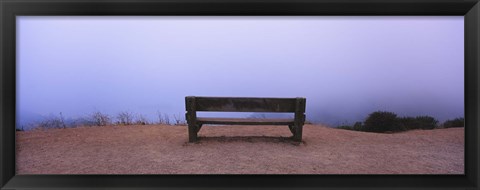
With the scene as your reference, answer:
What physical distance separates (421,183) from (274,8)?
7.93ft

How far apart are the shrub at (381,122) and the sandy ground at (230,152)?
1262 millimetres

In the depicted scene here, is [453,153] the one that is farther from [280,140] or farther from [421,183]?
[280,140]

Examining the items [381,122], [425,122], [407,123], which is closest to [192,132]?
[381,122]

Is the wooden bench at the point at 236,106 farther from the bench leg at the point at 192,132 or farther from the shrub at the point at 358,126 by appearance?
the shrub at the point at 358,126

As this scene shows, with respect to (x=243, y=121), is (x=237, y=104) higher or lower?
higher

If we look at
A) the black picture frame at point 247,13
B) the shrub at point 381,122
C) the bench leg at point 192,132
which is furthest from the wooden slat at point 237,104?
the shrub at point 381,122

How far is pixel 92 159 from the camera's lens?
4.50m

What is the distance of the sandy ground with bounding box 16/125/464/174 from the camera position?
4152 millimetres

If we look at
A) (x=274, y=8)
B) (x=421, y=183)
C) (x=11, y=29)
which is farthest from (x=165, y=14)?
Answer: (x=421, y=183)

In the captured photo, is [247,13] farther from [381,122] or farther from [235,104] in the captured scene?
[381,122]

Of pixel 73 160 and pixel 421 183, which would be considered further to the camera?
pixel 73 160

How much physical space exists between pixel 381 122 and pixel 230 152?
16.0 ft

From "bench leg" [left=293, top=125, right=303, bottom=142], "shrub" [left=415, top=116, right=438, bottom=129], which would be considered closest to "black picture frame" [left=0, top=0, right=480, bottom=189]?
"bench leg" [left=293, top=125, right=303, bottom=142]

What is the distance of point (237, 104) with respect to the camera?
206 inches
